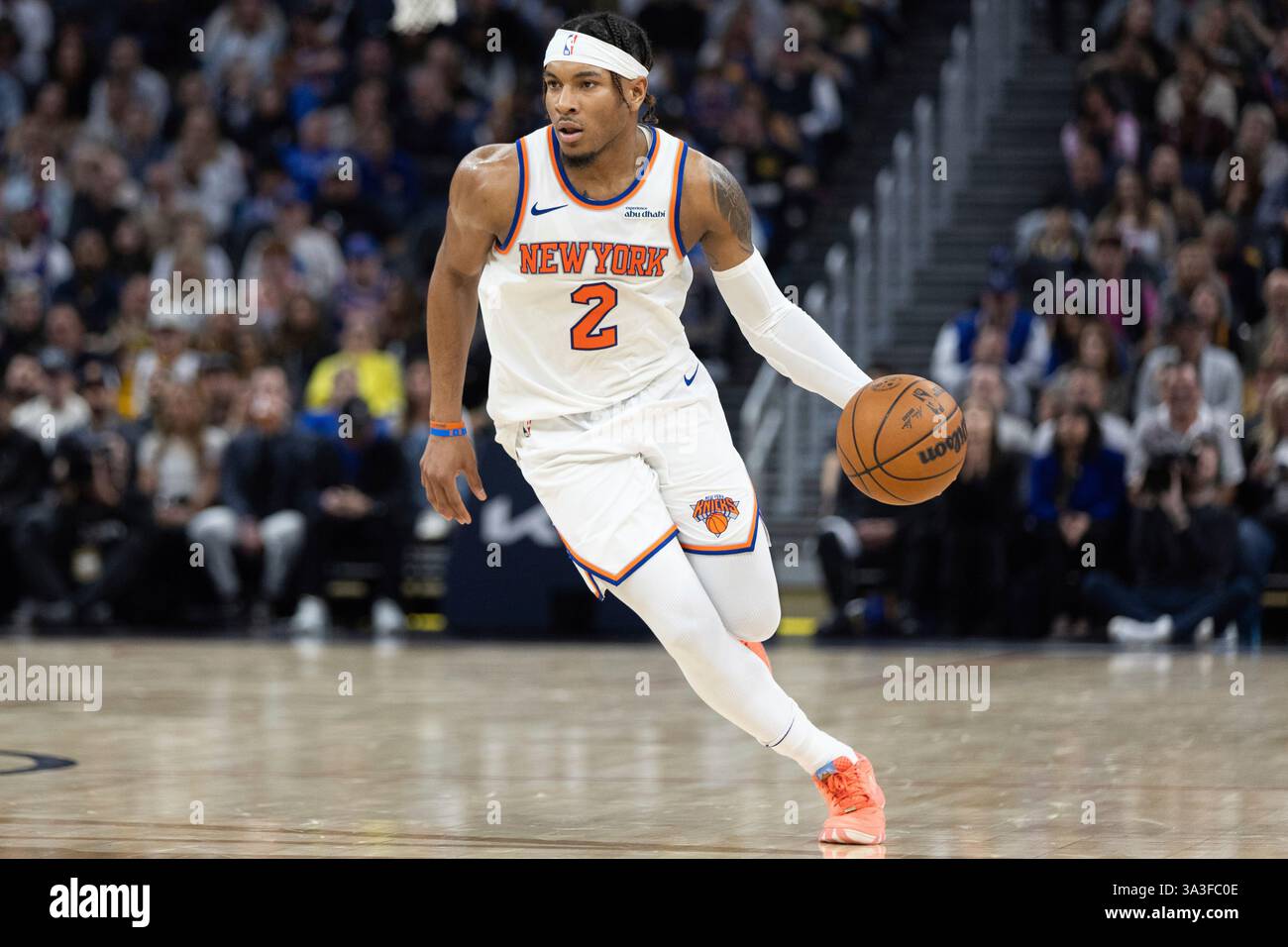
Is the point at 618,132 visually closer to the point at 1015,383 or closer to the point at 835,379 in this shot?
the point at 835,379

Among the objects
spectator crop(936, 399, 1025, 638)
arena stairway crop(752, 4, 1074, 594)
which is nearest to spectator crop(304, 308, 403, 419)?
arena stairway crop(752, 4, 1074, 594)

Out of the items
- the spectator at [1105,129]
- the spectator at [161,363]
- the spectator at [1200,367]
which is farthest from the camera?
the spectator at [1105,129]

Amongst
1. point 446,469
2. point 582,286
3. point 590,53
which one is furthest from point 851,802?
point 590,53

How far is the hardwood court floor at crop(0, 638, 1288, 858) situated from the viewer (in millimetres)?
5973

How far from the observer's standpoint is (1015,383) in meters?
13.7

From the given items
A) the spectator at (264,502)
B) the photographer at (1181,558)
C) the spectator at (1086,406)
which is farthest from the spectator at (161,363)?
the photographer at (1181,558)

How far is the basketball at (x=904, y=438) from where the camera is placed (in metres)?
5.94

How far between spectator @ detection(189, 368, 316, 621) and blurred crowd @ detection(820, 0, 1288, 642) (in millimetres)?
3627

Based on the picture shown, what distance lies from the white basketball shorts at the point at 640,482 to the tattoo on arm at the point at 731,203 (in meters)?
0.45

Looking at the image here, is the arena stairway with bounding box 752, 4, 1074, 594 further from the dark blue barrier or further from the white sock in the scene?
the white sock

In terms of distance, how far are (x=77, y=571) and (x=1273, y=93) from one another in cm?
896

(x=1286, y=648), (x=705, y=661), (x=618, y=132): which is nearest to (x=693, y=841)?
(x=705, y=661)

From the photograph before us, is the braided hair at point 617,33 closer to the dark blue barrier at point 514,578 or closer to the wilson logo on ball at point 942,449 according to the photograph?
the wilson logo on ball at point 942,449

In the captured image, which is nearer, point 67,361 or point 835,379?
point 835,379
